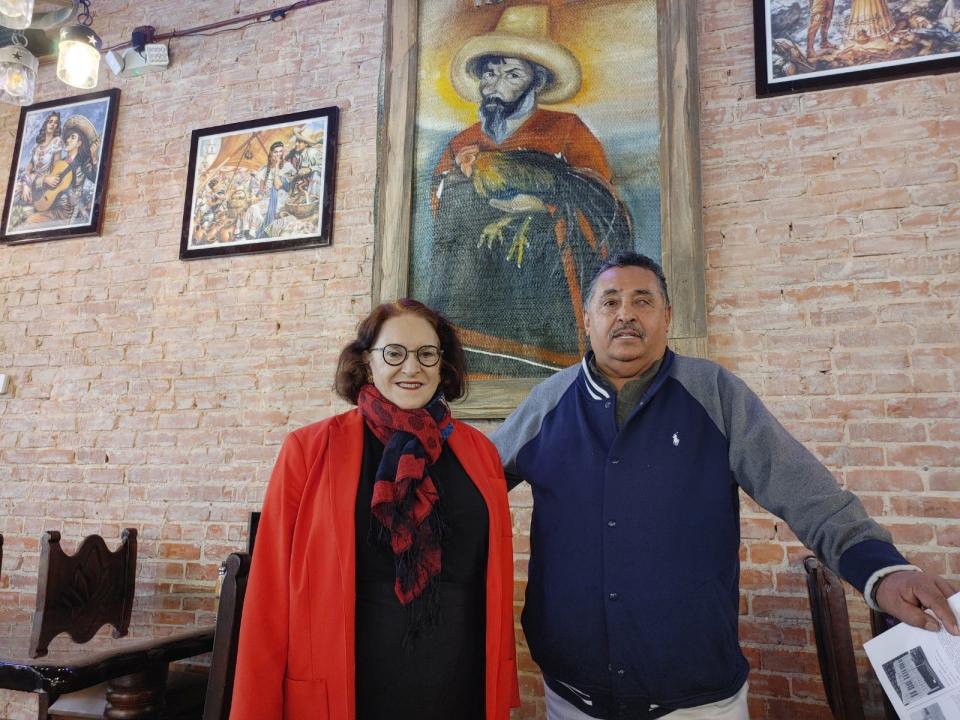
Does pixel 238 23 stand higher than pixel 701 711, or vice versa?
pixel 238 23

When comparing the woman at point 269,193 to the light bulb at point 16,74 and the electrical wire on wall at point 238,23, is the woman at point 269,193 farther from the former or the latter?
the light bulb at point 16,74

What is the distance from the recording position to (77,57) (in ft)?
10.2

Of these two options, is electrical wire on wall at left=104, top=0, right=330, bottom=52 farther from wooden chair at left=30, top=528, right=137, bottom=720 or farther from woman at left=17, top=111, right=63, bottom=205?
wooden chair at left=30, top=528, right=137, bottom=720

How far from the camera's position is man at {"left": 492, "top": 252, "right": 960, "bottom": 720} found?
147 cm

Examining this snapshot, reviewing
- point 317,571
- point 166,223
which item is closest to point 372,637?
point 317,571

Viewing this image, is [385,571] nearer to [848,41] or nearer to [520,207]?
[520,207]

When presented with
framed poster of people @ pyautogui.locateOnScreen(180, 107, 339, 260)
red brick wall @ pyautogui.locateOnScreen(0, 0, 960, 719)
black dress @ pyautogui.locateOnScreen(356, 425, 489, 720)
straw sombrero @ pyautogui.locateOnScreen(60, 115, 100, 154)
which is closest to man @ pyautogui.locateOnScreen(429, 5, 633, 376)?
red brick wall @ pyautogui.locateOnScreen(0, 0, 960, 719)

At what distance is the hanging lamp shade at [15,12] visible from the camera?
96.2 inches

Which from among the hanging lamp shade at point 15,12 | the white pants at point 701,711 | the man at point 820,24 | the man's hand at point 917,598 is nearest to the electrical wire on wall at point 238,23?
the hanging lamp shade at point 15,12

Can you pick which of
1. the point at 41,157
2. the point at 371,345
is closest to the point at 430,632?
the point at 371,345

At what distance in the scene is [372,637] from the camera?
143 cm

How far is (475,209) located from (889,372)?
1.63m

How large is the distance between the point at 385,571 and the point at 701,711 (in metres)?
0.73

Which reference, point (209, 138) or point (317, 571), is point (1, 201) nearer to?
point (209, 138)
